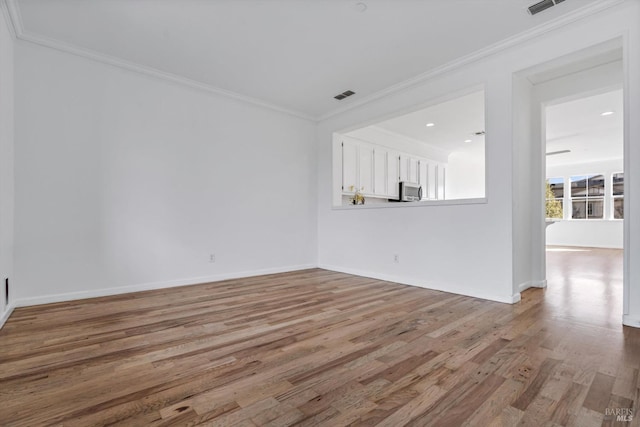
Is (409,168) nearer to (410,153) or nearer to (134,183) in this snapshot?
(410,153)

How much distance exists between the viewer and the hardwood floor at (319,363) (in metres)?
1.28

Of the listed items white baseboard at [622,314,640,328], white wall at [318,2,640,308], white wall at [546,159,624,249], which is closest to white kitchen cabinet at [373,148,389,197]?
white wall at [318,2,640,308]

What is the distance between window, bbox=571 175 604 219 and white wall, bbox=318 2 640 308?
318 inches

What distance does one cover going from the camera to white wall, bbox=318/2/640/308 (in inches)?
98.2

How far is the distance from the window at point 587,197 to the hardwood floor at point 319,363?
8.35m

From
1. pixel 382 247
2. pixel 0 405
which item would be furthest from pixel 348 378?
pixel 382 247

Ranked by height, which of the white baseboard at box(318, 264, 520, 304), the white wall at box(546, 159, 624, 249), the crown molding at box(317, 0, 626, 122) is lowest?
the white baseboard at box(318, 264, 520, 304)

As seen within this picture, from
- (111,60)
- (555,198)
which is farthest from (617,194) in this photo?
(111,60)

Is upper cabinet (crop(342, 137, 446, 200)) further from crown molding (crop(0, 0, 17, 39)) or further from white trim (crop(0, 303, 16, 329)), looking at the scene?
white trim (crop(0, 303, 16, 329))

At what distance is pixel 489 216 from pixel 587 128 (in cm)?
494

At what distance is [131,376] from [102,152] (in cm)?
269

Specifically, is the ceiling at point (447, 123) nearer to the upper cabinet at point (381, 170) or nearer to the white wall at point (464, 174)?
the upper cabinet at point (381, 170)

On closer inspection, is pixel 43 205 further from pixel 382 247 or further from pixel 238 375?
pixel 382 247

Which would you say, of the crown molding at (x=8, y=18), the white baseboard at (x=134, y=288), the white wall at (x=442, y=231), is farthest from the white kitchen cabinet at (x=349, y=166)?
the crown molding at (x=8, y=18)
